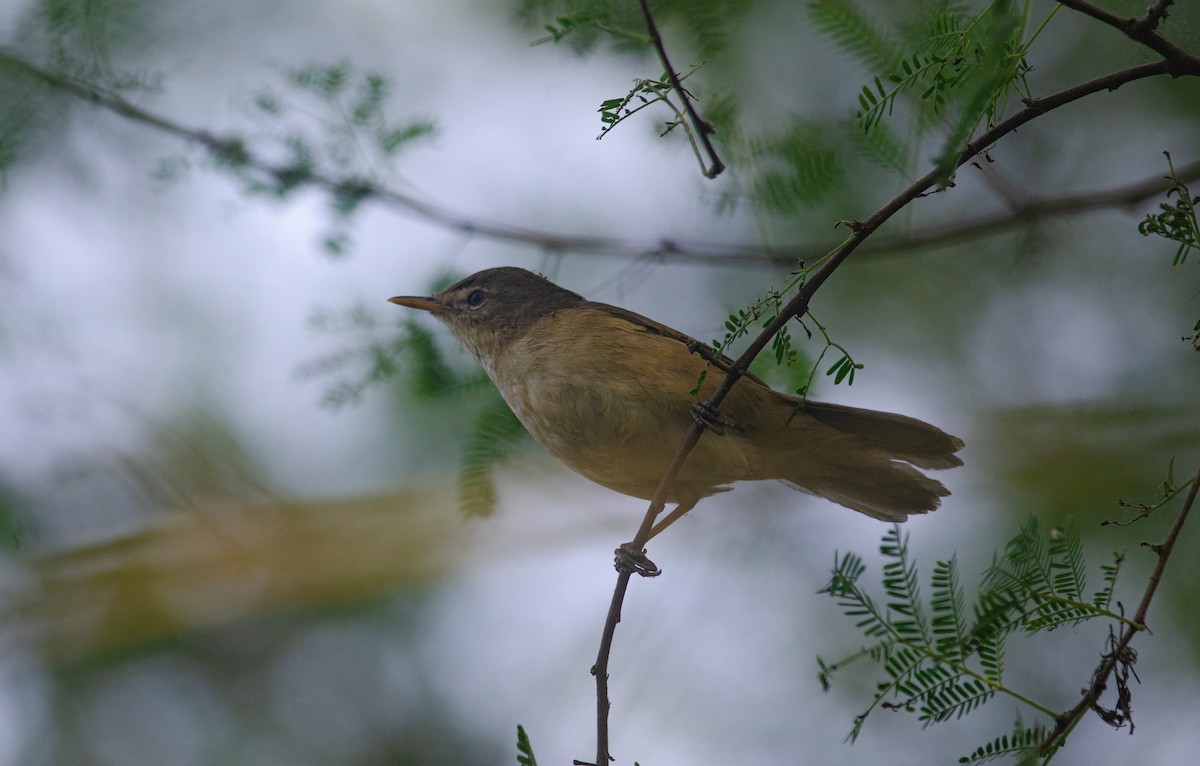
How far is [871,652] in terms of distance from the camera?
8.48 ft

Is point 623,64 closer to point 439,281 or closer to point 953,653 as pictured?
point 439,281

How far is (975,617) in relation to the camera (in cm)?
245

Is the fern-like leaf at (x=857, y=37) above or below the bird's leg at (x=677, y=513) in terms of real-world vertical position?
above

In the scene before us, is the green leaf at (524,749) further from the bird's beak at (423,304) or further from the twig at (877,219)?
the bird's beak at (423,304)

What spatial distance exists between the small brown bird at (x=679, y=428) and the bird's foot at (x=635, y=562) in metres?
0.32

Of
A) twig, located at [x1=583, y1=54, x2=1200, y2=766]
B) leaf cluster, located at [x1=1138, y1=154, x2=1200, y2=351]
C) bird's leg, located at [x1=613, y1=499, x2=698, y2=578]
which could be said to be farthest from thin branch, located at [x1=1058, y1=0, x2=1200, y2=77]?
bird's leg, located at [x1=613, y1=499, x2=698, y2=578]

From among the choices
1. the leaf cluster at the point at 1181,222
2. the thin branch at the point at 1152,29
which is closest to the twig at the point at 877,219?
the thin branch at the point at 1152,29

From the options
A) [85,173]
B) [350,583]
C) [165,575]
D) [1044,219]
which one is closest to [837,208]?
[1044,219]

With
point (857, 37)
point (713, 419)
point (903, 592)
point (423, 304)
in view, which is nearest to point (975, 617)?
point (903, 592)

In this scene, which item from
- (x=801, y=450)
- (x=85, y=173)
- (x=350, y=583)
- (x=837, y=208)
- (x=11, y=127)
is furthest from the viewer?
(x=350, y=583)

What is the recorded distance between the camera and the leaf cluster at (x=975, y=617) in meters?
2.40

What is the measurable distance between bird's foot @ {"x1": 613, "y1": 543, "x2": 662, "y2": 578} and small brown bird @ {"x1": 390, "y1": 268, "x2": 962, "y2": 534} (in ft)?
1.05

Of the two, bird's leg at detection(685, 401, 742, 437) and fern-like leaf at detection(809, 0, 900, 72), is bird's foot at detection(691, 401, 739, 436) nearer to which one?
bird's leg at detection(685, 401, 742, 437)

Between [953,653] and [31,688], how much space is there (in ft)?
22.3
